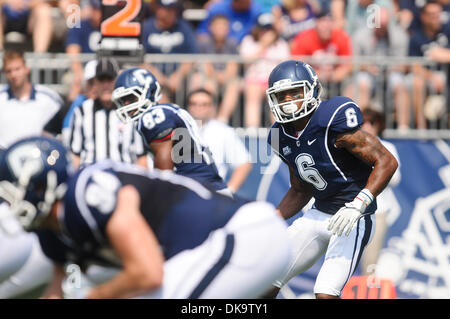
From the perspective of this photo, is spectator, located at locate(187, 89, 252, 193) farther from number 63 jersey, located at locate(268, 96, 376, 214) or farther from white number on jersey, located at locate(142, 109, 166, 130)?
number 63 jersey, located at locate(268, 96, 376, 214)

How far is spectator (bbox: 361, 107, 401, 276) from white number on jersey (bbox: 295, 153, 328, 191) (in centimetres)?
266

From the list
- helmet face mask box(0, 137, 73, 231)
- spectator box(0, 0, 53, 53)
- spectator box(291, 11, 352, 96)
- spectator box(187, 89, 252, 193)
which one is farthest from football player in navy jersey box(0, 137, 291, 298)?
spectator box(0, 0, 53, 53)

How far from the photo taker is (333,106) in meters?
5.90

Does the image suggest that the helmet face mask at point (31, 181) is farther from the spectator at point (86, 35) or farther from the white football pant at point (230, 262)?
the spectator at point (86, 35)

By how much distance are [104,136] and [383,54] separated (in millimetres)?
3966

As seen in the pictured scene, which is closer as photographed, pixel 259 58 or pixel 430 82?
pixel 259 58

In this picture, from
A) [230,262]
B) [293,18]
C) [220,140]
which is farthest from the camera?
[293,18]

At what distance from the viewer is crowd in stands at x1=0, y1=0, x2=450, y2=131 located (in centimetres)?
1002

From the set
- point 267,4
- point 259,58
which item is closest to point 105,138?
point 259,58

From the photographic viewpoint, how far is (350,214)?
5637 mm

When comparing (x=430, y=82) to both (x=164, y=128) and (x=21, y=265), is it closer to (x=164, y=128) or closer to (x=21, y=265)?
(x=164, y=128)

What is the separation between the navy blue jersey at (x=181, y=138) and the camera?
6.62m
